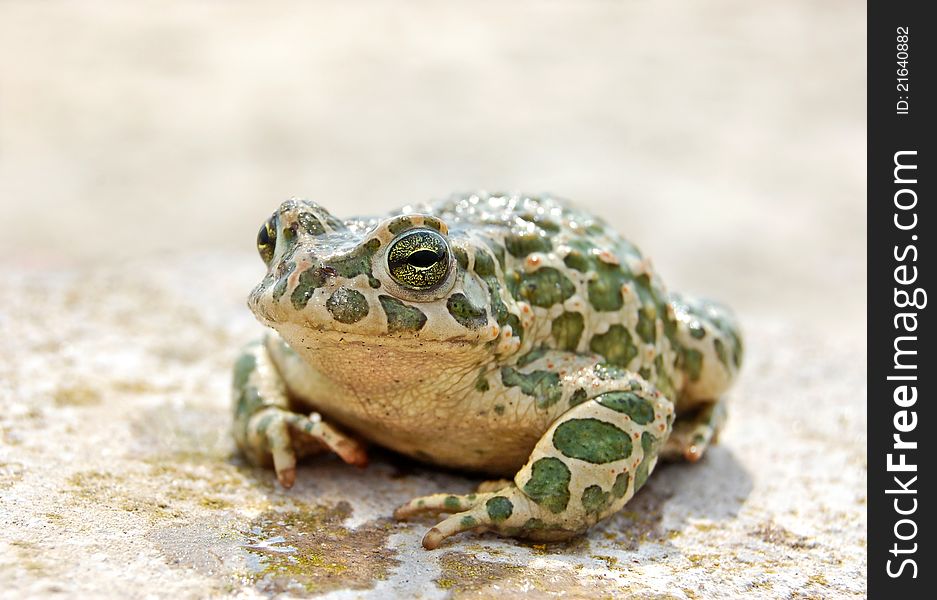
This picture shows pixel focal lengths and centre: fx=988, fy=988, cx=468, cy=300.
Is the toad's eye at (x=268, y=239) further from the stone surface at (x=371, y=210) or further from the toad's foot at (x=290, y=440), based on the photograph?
the stone surface at (x=371, y=210)

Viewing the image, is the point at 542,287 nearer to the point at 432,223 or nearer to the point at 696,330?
the point at 432,223

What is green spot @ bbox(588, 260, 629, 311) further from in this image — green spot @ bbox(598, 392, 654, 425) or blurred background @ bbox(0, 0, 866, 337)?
blurred background @ bbox(0, 0, 866, 337)

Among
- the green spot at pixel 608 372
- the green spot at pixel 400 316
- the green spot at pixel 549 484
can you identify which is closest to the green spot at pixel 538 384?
the green spot at pixel 608 372

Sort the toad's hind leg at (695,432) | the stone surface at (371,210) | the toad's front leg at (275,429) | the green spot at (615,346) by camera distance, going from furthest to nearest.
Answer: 1. the toad's hind leg at (695,432)
2. the green spot at (615,346)
3. the toad's front leg at (275,429)
4. the stone surface at (371,210)

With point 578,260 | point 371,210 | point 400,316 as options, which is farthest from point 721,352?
point 371,210

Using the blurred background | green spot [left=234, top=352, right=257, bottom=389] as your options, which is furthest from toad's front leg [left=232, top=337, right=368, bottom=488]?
the blurred background

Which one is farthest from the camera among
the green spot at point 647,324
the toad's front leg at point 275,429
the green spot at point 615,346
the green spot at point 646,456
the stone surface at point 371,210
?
the green spot at point 647,324
